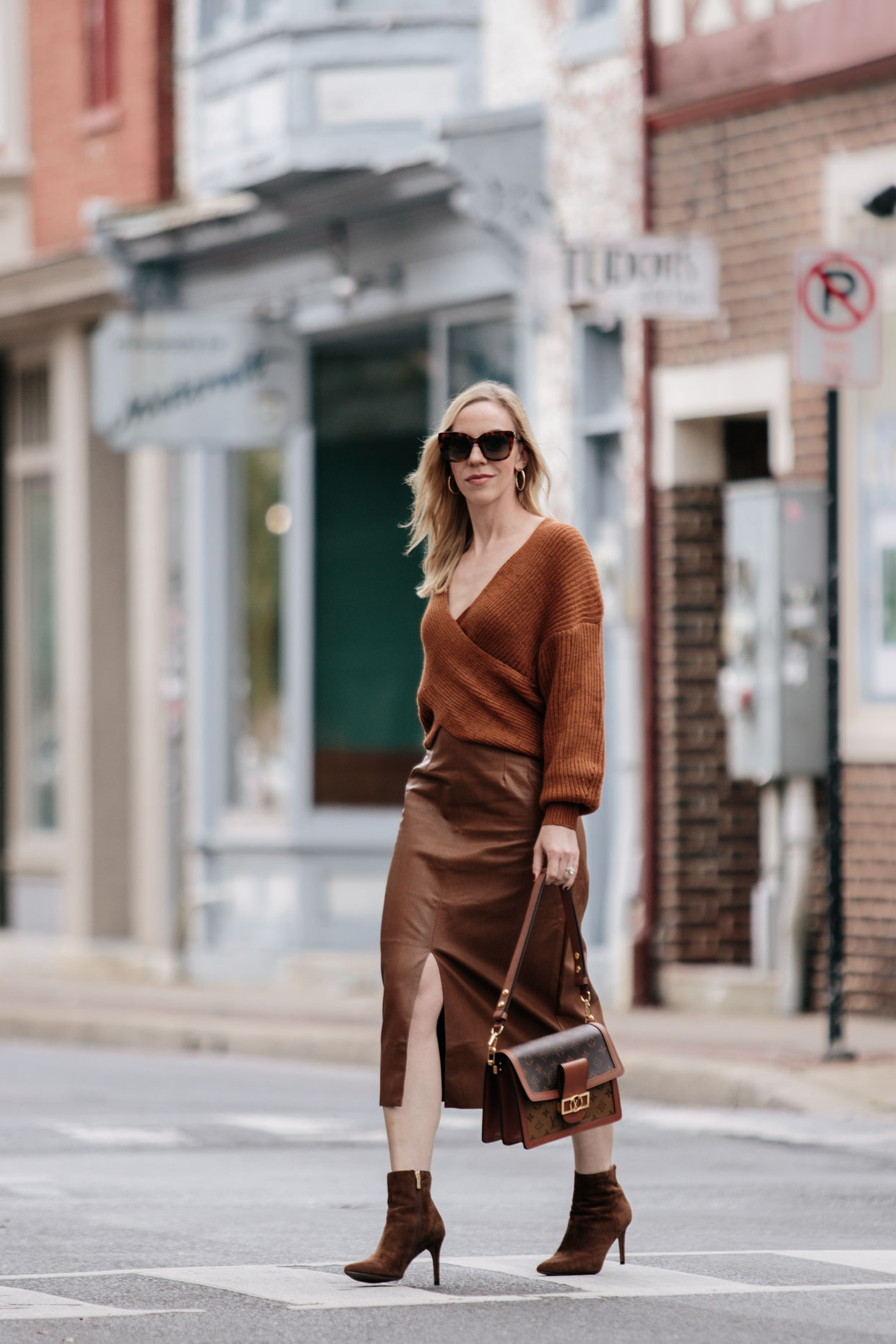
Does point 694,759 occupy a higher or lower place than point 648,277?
lower

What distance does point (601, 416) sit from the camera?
14.5 m

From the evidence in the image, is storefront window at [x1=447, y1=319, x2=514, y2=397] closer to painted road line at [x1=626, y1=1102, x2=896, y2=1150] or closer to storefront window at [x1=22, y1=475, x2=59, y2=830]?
storefront window at [x1=22, y1=475, x2=59, y2=830]

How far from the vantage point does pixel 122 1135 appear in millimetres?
Answer: 9523

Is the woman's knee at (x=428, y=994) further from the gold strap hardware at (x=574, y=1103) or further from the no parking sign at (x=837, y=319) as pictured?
the no parking sign at (x=837, y=319)

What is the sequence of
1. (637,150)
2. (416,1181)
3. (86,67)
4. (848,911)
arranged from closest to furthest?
(416,1181), (848,911), (637,150), (86,67)

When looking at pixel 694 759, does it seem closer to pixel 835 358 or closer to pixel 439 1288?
pixel 835 358

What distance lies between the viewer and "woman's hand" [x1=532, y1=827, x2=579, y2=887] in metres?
5.70

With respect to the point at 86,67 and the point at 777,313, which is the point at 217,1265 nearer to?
the point at 777,313

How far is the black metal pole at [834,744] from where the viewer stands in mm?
10562

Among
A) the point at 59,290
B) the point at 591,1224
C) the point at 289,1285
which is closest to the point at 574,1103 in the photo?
the point at 591,1224

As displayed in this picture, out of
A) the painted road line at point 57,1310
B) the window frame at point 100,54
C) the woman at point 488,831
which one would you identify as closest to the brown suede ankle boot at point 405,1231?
the woman at point 488,831

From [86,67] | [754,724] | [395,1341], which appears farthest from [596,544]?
[395,1341]

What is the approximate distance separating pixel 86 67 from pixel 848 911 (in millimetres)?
8922

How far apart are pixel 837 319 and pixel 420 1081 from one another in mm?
5553
